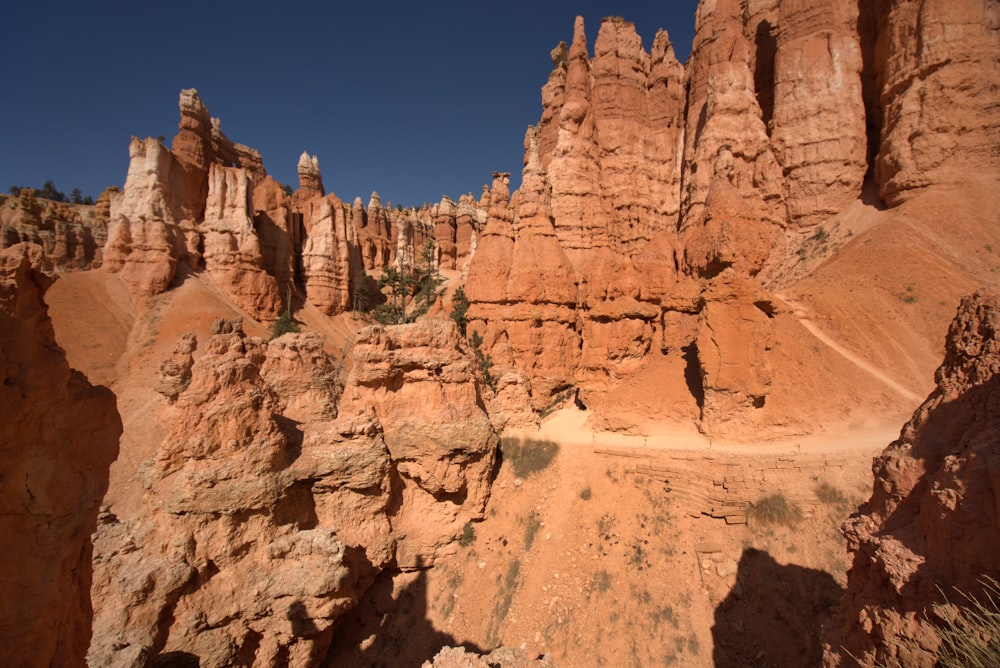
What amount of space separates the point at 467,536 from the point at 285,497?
660 cm

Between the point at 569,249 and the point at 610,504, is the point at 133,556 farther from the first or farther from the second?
the point at 569,249

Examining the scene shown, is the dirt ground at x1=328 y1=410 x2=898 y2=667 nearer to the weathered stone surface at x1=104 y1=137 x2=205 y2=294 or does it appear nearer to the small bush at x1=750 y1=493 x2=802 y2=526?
the small bush at x1=750 y1=493 x2=802 y2=526

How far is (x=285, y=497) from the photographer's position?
11297 millimetres

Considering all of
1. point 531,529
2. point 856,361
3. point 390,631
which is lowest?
point 390,631

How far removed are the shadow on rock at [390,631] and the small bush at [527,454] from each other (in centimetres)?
525

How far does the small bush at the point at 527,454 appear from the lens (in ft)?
55.4

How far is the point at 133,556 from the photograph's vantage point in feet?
30.1

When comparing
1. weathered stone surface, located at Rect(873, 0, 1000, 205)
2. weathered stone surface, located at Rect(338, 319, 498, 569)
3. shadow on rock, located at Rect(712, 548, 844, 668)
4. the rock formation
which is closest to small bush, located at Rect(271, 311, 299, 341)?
the rock formation

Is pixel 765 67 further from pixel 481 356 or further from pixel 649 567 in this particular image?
pixel 649 567

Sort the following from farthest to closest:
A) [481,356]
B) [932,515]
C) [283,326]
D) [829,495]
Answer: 1. [283,326]
2. [481,356]
3. [829,495]
4. [932,515]

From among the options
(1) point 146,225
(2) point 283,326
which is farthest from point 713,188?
(1) point 146,225

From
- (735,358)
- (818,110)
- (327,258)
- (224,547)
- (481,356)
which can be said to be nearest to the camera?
(224,547)

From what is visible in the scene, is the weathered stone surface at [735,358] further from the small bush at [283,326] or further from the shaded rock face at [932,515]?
the small bush at [283,326]

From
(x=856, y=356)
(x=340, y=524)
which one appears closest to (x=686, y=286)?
(x=856, y=356)
